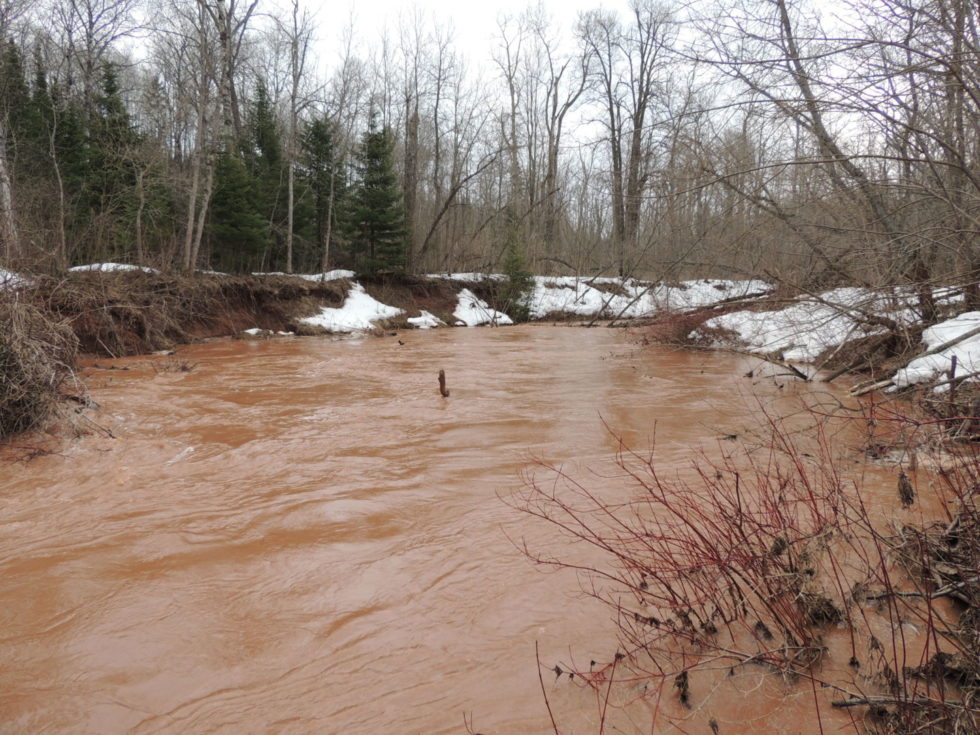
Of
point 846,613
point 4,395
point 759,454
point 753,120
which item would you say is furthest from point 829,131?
point 4,395

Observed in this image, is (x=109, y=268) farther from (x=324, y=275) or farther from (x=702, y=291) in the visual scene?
(x=702, y=291)

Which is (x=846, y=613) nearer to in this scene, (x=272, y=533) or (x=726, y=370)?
(x=272, y=533)

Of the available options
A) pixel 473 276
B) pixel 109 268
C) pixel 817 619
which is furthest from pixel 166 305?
pixel 817 619

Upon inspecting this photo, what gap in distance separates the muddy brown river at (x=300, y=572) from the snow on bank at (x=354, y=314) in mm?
11514

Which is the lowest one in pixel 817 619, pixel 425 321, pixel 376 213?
pixel 817 619

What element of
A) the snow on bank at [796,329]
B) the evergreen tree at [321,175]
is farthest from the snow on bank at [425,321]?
the snow on bank at [796,329]

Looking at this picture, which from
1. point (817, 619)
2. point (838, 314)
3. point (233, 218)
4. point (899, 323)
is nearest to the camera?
point (817, 619)

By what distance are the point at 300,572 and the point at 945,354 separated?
8.12 meters

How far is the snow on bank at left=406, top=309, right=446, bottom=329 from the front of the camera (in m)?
22.6

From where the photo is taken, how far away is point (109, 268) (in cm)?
1425

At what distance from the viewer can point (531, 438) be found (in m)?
6.64

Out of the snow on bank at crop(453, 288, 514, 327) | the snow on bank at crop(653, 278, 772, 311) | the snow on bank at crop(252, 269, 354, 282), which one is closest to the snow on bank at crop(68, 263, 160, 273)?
the snow on bank at crop(252, 269, 354, 282)

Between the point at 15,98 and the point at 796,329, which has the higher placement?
the point at 15,98

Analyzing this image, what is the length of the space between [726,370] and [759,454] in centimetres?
641
